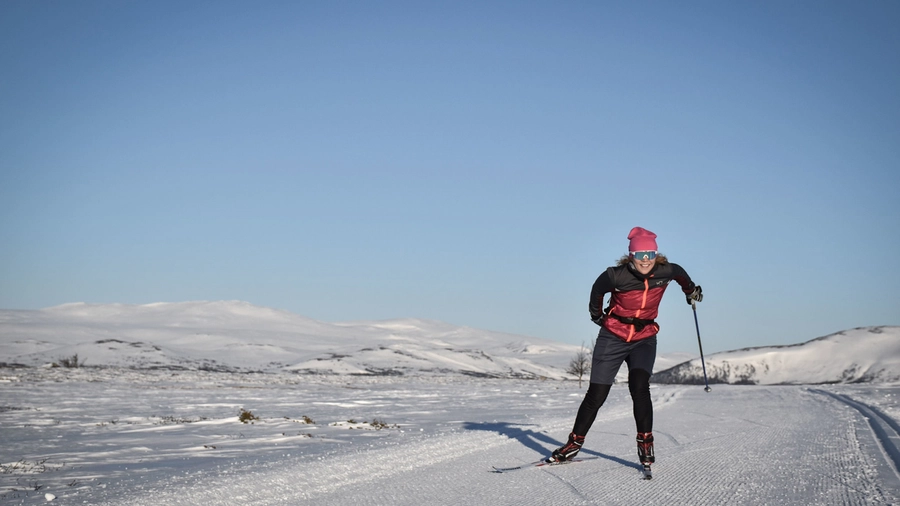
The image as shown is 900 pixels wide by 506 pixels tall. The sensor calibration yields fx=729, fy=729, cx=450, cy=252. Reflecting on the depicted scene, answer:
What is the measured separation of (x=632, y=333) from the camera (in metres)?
5.69

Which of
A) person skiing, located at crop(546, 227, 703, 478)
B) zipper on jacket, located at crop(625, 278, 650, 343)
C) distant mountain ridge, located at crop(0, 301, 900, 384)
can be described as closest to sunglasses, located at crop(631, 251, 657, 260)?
person skiing, located at crop(546, 227, 703, 478)

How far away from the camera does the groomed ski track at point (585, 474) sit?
4258 millimetres

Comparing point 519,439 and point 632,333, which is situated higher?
point 632,333

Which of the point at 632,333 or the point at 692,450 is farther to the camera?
the point at 692,450

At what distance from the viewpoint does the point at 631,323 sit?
5672 millimetres

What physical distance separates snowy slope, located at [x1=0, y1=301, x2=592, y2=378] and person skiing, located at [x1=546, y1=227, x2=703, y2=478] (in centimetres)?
3181

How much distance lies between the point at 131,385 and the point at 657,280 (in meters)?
20.4

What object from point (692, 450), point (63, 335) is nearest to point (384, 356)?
point (63, 335)

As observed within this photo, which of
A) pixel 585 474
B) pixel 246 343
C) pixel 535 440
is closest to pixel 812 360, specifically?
pixel 535 440

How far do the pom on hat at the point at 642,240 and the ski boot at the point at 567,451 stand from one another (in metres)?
1.55

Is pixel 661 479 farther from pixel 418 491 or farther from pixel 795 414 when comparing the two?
pixel 795 414

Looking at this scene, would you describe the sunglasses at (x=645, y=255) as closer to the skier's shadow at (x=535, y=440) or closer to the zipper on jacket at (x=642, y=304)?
the zipper on jacket at (x=642, y=304)

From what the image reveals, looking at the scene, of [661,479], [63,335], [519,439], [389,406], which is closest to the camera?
[661,479]

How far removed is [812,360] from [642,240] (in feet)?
73.6
